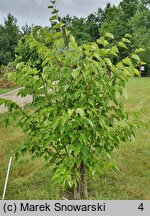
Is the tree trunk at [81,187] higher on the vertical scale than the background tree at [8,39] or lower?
lower

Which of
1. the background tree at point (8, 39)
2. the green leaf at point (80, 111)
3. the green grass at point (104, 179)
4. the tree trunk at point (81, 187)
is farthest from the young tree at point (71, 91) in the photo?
the background tree at point (8, 39)

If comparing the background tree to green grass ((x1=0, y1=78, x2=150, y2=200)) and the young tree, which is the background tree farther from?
the young tree

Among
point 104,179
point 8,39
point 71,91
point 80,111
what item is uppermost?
point 8,39

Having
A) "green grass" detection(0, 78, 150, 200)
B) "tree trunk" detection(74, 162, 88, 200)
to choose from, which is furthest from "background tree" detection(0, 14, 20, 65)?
"tree trunk" detection(74, 162, 88, 200)

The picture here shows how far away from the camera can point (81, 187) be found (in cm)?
411

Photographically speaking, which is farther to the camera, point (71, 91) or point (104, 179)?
point (104, 179)

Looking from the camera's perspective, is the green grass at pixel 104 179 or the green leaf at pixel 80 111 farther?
the green grass at pixel 104 179

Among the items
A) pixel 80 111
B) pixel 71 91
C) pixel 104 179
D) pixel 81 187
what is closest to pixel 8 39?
pixel 104 179

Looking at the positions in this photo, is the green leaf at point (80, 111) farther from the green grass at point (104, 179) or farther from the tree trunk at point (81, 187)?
the green grass at point (104, 179)

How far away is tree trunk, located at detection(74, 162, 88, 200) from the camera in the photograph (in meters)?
3.88

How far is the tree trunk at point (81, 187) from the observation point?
3885 millimetres

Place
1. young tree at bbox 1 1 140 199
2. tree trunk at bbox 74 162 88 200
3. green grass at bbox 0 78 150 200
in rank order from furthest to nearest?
green grass at bbox 0 78 150 200
tree trunk at bbox 74 162 88 200
young tree at bbox 1 1 140 199

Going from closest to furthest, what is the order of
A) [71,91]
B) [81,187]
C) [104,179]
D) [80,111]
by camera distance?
[80,111] → [71,91] → [81,187] → [104,179]

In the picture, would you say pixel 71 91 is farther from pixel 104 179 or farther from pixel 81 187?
pixel 104 179
